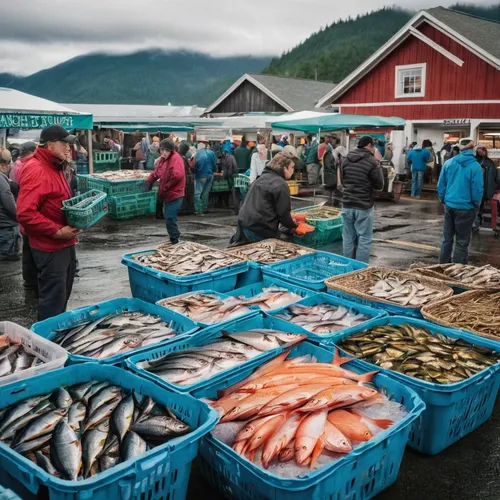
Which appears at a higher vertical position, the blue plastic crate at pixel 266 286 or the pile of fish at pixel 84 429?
the blue plastic crate at pixel 266 286

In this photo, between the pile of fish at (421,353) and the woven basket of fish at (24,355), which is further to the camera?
the pile of fish at (421,353)

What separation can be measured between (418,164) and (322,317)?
1678cm

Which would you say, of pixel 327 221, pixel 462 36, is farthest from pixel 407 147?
pixel 327 221

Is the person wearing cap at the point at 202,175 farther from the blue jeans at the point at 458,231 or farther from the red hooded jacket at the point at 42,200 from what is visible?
the red hooded jacket at the point at 42,200

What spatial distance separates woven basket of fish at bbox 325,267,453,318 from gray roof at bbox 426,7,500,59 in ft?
66.2

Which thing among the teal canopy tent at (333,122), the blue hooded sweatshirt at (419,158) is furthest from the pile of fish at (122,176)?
the blue hooded sweatshirt at (419,158)

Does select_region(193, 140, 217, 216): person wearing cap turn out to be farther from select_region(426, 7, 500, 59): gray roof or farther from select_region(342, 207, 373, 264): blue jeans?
select_region(426, 7, 500, 59): gray roof

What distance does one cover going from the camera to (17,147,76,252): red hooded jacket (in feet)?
16.8

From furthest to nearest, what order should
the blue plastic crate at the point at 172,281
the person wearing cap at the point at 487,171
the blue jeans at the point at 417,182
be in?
the blue jeans at the point at 417,182 → the person wearing cap at the point at 487,171 → the blue plastic crate at the point at 172,281

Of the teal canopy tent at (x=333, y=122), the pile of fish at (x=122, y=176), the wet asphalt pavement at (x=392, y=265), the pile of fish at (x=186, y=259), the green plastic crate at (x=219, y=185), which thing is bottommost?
the wet asphalt pavement at (x=392, y=265)

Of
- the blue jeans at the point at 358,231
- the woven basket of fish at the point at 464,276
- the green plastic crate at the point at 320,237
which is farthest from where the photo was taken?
the green plastic crate at the point at 320,237

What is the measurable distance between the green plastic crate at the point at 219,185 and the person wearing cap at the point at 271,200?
962cm

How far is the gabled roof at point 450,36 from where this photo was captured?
23641 mm

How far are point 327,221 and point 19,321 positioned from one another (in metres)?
6.00
